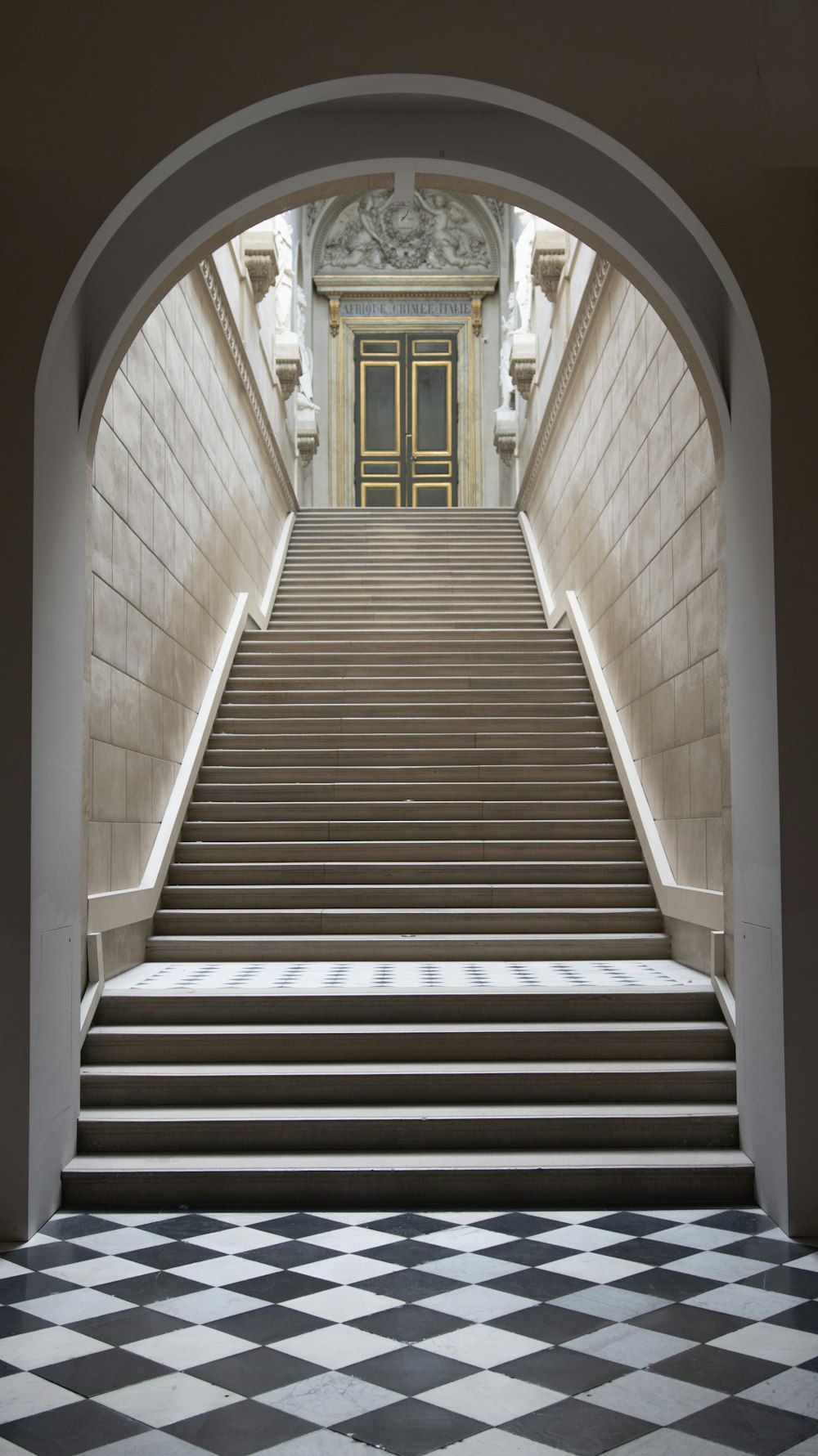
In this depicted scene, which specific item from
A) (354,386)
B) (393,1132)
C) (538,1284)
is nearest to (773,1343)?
(538,1284)

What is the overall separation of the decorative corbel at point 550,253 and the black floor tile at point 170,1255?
32.4 feet

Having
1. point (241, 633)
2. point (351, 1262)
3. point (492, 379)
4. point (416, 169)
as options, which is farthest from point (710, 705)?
point (492, 379)

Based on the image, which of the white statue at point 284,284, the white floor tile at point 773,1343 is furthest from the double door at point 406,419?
the white floor tile at point 773,1343

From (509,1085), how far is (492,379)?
16.5m

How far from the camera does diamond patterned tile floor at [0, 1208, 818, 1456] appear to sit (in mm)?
2713

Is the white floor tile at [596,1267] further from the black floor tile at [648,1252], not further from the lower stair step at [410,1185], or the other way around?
the lower stair step at [410,1185]

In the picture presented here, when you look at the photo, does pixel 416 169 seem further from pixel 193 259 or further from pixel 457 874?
pixel 457 874

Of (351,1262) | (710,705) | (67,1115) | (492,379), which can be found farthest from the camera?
(492,379)

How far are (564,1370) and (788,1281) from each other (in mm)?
969

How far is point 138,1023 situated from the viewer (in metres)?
5.46

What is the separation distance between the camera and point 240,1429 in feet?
8.94

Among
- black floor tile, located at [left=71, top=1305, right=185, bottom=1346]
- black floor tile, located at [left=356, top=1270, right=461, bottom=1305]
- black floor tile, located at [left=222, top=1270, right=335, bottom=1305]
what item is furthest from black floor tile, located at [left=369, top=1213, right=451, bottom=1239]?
black floor tile, located at [left=71, top=1305, right=185, bottom=1346]

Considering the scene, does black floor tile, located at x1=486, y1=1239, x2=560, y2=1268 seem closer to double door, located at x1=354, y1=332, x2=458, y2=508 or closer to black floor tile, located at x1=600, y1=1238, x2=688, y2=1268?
black floor tile, located at x1=600, y1=1238, x2=688, y2=1268

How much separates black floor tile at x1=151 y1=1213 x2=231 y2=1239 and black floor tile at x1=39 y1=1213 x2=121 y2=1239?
0.52 feet
